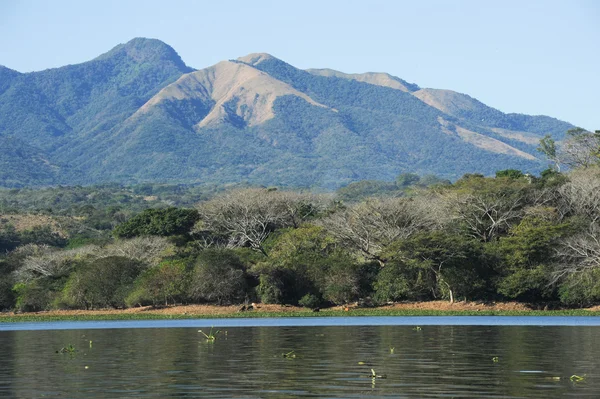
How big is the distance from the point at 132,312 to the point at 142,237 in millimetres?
20645

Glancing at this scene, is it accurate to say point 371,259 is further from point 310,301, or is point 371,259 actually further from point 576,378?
point 576,378

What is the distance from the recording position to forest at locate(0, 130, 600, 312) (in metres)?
81.4

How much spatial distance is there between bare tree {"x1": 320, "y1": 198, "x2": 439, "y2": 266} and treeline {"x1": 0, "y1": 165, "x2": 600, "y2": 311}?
0.34 feet

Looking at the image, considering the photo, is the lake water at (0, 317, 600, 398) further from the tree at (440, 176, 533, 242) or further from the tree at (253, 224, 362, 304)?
the tree at (440, 176, 533, 242)

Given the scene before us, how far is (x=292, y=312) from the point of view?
8038 cm

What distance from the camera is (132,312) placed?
85.7m

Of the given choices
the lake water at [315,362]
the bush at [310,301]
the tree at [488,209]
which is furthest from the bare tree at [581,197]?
the lake water at [315,362]

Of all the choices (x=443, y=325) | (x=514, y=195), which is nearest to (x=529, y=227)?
(x=514, y=195)

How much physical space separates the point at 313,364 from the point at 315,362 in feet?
2.27

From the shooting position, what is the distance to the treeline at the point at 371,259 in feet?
267

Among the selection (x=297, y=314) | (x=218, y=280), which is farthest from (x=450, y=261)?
(x=218, y=280)

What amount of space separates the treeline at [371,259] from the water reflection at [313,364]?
2285cm

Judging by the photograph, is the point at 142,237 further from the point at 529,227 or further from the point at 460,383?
the point at 460,383

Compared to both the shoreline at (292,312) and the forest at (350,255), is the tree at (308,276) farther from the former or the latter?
the shoreline at (292,312)
